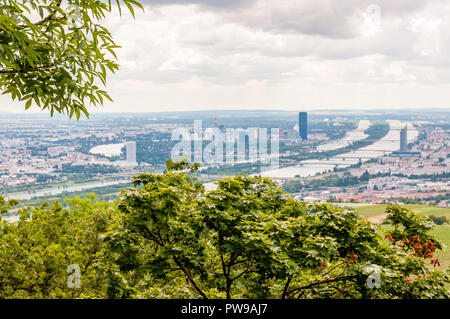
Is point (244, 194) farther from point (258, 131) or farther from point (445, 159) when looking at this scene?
point (445, 159)

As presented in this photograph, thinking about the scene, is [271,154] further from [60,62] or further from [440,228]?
[60,62]

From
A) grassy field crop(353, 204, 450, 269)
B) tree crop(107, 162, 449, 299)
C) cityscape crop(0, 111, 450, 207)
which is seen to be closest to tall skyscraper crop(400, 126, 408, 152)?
cityscape crop(0, 111, 450, 207)

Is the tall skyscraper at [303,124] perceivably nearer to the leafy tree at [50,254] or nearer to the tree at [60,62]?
the leafy tree at [50,254]

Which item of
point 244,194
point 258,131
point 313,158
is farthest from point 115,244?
point 313,158

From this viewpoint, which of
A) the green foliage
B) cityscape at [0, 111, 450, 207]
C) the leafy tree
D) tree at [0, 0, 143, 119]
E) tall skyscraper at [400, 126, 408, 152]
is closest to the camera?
tree at [0, 0, 143, 119]

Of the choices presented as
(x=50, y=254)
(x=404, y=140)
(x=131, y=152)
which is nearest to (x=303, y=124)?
(x=404, y=140)

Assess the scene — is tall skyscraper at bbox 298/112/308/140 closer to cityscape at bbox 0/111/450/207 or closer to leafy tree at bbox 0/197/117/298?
cityscape at bbox 0/111/450/207
